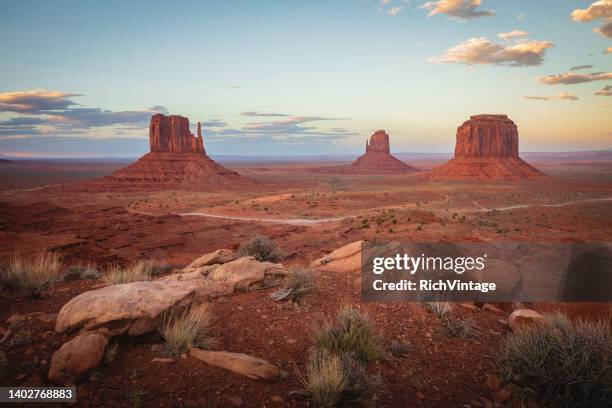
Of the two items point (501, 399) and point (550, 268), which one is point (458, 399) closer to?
→ point (501, 399)

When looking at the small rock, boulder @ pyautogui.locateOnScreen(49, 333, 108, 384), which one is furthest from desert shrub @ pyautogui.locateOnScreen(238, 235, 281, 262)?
the small rock

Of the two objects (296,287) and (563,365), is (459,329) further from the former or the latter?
(296,287)

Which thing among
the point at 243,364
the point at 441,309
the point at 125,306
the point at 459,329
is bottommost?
the point at 459,329

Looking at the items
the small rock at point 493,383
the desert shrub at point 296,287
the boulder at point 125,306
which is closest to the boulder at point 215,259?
the desert shrub at point 296,287

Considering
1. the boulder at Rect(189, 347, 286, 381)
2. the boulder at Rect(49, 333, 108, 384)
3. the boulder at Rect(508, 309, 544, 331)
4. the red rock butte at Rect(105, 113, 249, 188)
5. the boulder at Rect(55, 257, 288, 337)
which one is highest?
the red rock butte at Rect(105, 113, 249, 188)

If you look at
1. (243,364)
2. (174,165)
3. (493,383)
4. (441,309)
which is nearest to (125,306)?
(243,364)

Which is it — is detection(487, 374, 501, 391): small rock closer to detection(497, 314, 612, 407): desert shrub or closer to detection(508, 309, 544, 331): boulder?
detection(497, 314, 612, 407): desert shrub

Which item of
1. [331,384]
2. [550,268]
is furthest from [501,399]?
[550,268]
